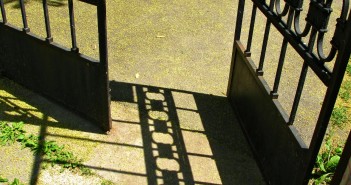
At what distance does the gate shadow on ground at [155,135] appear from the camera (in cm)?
351

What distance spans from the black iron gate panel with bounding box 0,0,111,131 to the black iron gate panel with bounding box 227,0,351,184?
4.38 feet

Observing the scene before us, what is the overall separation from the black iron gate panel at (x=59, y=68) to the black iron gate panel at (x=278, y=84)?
4.38 feet

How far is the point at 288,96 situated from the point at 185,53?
148 cm

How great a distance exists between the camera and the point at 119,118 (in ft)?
13.5

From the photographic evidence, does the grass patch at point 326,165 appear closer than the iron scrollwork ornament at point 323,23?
No

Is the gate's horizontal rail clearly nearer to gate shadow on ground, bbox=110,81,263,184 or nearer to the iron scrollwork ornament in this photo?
the iron scrollwork ornament

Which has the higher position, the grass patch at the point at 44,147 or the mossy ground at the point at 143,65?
the mossy ground at the point at 143,65

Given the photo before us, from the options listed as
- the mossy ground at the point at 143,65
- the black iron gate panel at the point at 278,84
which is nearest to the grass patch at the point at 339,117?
the mossy ground at the point at 143,65

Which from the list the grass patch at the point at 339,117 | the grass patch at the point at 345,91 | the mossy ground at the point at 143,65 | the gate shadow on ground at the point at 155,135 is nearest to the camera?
the gate shadow on ground at the point at 155,135

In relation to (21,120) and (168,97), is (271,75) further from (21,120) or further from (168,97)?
(21,120)

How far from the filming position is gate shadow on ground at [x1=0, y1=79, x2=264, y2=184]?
11.5 feet

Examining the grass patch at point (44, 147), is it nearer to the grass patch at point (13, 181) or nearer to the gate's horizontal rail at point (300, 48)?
the grass patch at point (13, 181)

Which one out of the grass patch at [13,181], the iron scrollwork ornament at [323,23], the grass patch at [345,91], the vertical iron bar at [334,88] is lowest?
the grass patch at [13,181]

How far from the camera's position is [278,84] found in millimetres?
3223
